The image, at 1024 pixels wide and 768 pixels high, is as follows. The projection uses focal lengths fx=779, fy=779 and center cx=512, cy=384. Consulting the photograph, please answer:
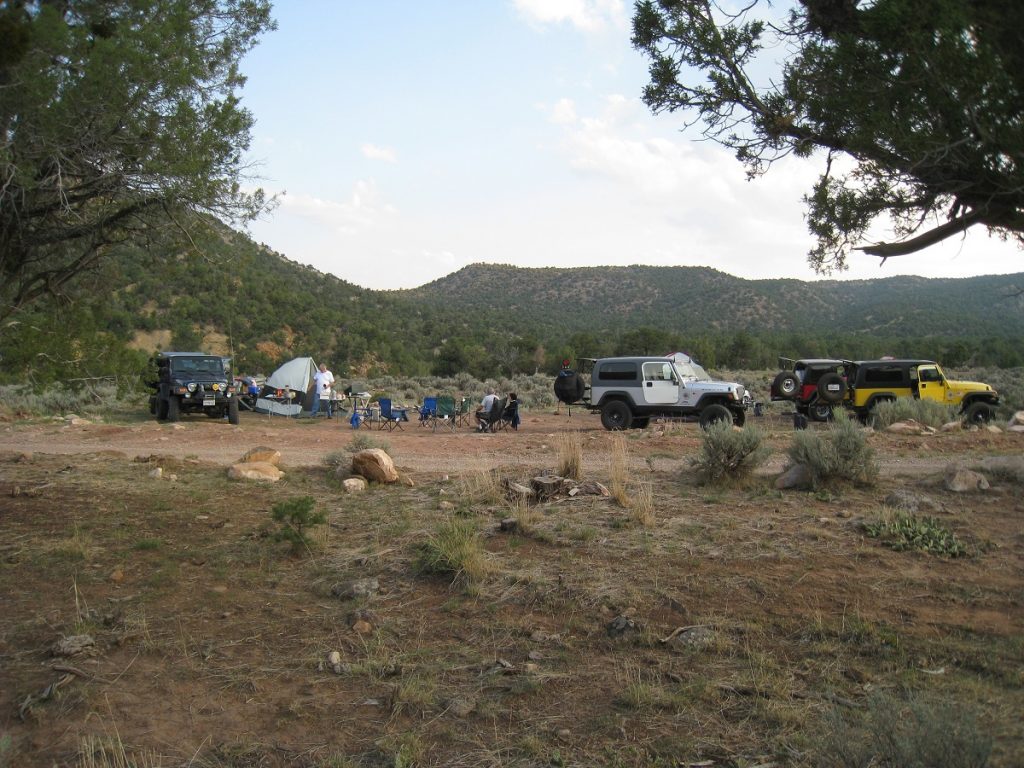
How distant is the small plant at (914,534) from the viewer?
6391 millimetres

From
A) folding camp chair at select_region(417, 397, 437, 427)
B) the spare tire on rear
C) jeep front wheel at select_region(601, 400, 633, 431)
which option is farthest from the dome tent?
jeep front wheel at select_region(601, 400, 633, 431)

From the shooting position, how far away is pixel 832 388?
19.4 metres

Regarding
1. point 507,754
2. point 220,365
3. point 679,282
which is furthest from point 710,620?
point 679,282

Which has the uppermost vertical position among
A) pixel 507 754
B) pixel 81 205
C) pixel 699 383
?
pixel 81 205

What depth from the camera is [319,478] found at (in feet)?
34.2

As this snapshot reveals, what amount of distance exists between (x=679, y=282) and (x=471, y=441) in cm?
6842

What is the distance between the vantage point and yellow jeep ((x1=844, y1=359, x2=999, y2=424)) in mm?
18578

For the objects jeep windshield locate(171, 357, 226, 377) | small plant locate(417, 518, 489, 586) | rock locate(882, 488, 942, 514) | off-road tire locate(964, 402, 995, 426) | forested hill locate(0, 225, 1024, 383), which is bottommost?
small plant locate(417, 518, 489, 586)

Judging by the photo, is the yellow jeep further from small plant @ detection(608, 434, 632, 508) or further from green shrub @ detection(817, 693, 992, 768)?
green shrub @ detection(817, 693, 992, 768)

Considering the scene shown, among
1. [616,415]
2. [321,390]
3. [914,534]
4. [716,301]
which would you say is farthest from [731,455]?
[716,301]

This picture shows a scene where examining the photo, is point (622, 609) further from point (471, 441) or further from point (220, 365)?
point (220, 365)

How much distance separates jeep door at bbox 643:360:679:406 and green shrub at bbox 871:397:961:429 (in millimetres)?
4596

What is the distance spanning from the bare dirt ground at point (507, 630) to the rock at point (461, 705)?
2cm

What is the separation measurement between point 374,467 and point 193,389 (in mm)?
11423
